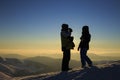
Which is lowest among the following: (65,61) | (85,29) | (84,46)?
(65,61)

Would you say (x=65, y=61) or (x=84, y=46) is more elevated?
(x=84, y=46)

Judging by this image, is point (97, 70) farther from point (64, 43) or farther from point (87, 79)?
point (64, 43)

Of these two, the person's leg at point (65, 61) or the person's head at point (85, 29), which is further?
the person's head at point (85, 29)

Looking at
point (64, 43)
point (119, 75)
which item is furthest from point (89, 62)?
point (119, 75)

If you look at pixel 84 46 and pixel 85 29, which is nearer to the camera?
pixel 85 29

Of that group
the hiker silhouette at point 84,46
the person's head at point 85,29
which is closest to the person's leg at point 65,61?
the hiker silhouette at point 84,46

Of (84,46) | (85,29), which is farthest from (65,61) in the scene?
(85,29)

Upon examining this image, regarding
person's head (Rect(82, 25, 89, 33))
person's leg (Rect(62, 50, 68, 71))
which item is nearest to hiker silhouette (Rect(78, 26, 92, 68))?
person's head (Rect(82, 25, 89, 33))

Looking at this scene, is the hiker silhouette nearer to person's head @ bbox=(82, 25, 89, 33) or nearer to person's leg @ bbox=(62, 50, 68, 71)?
person's head @ bbox=(82, 25, 89, 33)

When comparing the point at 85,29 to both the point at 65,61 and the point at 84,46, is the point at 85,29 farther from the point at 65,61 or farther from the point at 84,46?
the point at 65,61

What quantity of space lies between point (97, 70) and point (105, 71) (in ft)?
1.88

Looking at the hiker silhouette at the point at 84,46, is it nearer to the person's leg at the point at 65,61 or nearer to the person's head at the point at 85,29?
the person's head at the point at 85,29

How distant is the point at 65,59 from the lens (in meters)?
17.2

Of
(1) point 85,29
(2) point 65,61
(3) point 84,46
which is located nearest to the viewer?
(2) point 65,61
